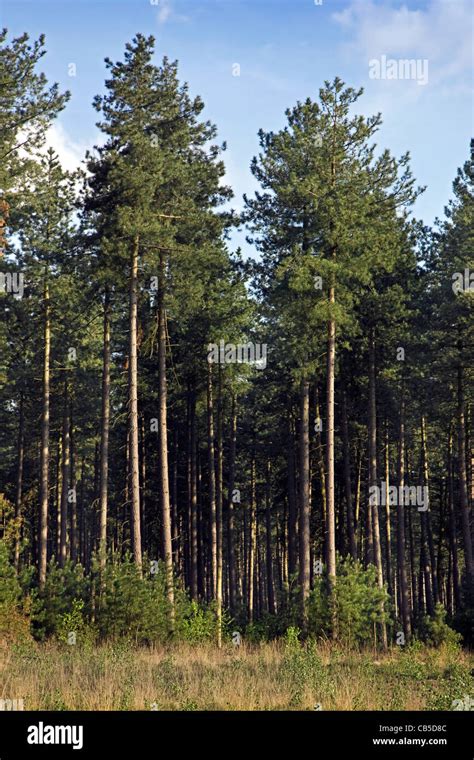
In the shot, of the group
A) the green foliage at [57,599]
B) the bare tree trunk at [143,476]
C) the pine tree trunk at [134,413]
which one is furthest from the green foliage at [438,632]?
the bare tree trunk at [143,476]

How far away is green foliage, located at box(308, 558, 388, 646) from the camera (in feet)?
77.2

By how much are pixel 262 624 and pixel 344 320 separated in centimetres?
1002

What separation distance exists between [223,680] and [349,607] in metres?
10.3

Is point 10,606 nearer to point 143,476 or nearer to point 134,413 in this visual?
point 134,413

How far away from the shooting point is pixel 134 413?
24.6 meters

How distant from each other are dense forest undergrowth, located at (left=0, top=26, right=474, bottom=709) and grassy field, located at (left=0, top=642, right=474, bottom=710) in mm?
79

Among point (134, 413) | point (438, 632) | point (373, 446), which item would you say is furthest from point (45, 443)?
point (438, 632)

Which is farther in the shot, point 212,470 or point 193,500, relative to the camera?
point 193,500

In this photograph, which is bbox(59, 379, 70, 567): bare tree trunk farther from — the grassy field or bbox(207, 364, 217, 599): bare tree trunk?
the grassy field

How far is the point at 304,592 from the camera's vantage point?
24.4m

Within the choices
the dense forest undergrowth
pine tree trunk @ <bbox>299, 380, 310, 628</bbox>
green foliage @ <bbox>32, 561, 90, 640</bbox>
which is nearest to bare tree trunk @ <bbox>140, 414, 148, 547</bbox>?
the dense forest undergrowth

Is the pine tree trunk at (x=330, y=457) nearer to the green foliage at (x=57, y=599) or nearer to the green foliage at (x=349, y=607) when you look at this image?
the green foliage at (x=349, y=607)

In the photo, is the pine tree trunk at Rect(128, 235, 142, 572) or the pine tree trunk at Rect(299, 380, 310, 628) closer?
the pine tree trunk at Rect(128, 235, 142, 572)
